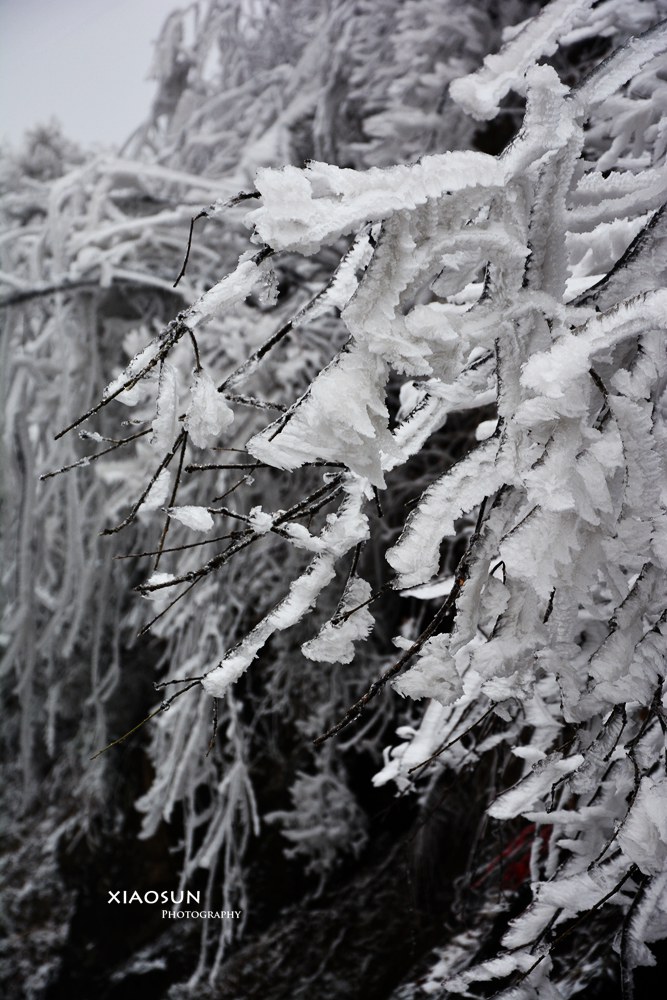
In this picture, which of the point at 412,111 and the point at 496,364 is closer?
the point at 496,364

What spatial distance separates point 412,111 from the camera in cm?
139

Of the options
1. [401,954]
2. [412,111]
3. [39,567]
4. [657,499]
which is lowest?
[401,954]

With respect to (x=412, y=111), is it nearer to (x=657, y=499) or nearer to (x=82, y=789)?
(x=657, y=499)

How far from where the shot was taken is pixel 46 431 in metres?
1.39

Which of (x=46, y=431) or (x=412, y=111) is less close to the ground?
(x=412, y=111)

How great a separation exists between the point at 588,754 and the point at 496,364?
10.3 inches

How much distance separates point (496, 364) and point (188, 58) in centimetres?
176

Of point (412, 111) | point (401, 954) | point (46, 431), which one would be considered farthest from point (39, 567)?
point (412, 111)

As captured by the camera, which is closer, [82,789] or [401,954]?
[401,954]

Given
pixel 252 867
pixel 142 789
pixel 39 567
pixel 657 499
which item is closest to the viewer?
pixel 657 499

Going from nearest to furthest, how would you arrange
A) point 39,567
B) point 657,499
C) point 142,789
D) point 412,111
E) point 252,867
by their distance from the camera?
point 657,499, point 412,111, point 39,567, point 252,867, point 142,789

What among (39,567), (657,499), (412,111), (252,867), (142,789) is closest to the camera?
(657,499)

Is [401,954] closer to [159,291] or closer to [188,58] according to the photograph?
[159,291]

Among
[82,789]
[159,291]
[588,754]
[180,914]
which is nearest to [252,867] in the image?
[180,914]
